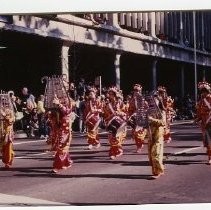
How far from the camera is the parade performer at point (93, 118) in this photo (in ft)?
43.4

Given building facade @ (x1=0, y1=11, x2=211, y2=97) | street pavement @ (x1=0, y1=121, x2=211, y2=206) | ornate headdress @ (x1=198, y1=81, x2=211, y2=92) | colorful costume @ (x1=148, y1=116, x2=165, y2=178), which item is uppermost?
building facade @ (x1=0, y1=11, x2=211, y2=97)

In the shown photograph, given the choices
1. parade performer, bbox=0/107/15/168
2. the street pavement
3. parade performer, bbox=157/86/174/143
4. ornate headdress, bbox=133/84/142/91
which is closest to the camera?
the street pavement

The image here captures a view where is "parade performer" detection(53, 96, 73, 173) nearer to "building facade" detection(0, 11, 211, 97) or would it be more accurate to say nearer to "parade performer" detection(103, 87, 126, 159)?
"building facade" detection(0, 11, 211, 97)

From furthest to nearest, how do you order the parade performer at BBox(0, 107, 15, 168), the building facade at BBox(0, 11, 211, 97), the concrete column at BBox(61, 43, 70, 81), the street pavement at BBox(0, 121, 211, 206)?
the concrete column at BBox(61, 43, 70, 81) < the building facade at BBox(0, 11, 211, 97) < the parade performer at BBox(0, 107, 15, 168) < the street pavement at BBox(0, 121, 211, 206)

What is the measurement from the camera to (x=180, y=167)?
9.90 meters

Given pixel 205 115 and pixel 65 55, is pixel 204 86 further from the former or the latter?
pixel 65 55

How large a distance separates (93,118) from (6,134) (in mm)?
3795

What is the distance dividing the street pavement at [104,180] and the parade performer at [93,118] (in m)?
0.61

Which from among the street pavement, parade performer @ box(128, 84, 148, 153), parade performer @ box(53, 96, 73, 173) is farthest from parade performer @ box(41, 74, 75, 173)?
parade performer @ box(128, 84, 148, 153)

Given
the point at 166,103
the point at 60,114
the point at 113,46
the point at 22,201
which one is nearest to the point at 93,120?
the point at 166,103

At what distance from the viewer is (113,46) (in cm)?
1722

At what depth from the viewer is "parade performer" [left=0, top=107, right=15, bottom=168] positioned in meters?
9.83

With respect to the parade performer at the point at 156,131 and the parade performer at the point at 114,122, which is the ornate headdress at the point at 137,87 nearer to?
the parade performer at the point at 114,122

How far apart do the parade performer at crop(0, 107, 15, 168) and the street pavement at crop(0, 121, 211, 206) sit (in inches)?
10.6
